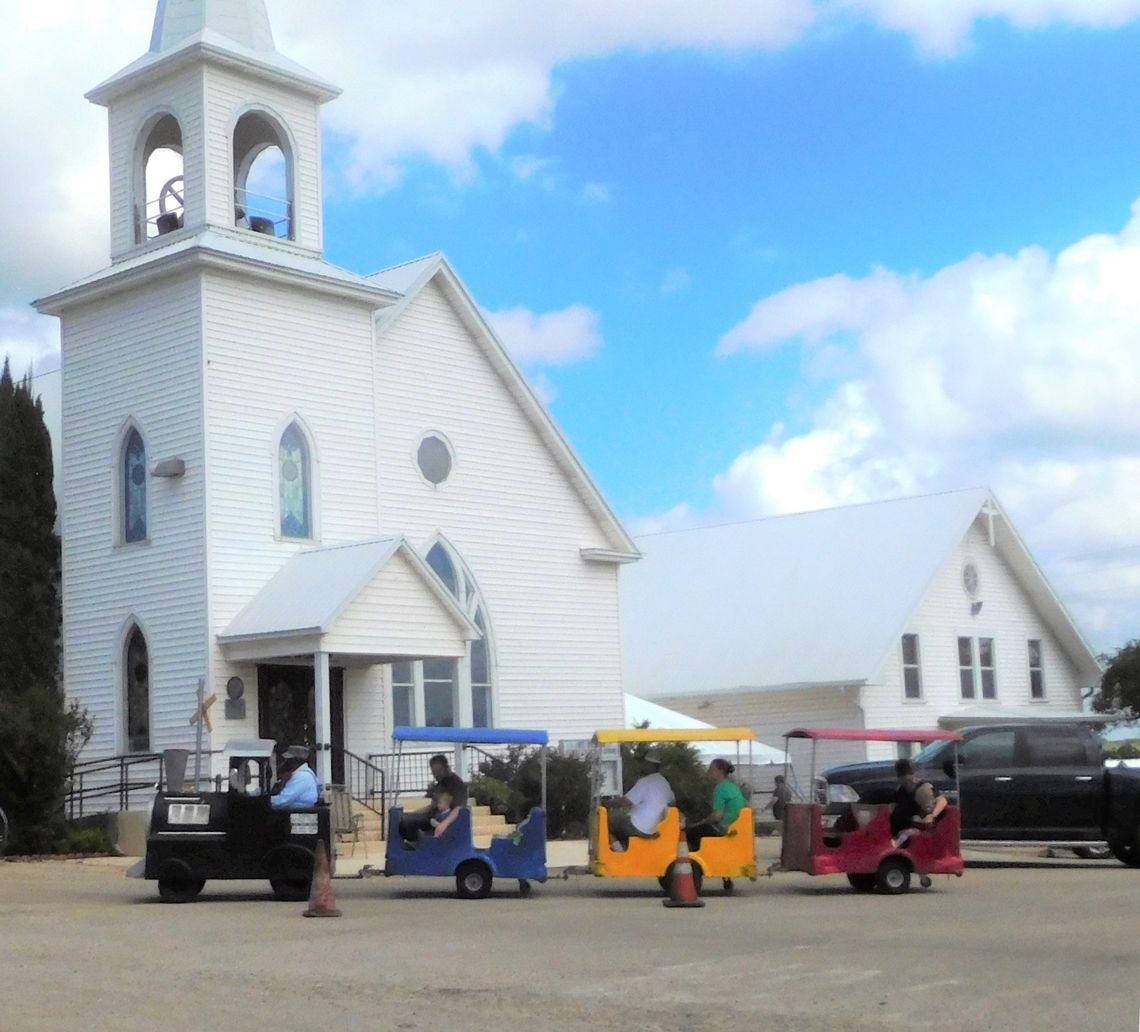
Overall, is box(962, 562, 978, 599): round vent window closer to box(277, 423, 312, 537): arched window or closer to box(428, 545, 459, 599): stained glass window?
box(428, 545, 459, 599): stained glass window

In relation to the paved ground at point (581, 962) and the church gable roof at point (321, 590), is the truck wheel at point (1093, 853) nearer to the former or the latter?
the paved ground at point (581, 962)

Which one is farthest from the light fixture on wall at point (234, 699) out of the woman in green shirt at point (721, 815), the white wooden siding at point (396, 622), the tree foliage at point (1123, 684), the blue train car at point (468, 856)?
the tree foliage at point (1123, 684)

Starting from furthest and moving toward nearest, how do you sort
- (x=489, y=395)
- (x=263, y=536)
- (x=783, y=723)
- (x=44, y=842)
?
(x=783, y=723), (x=489, y=395), (x=263, y=536), (x=44, y=842)

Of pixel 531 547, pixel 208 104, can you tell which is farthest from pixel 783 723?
pixel 208 104

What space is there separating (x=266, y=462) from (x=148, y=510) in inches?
74.9

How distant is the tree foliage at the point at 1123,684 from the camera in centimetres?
4431

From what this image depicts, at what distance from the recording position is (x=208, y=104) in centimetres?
2734

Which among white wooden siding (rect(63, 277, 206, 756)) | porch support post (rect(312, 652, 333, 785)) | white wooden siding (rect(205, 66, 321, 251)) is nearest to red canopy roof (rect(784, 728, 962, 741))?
porch support post (rect(312, 652, 333, 785))

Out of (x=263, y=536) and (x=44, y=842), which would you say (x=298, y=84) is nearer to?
(x=263, y=536)

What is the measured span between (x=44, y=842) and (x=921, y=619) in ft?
76.5

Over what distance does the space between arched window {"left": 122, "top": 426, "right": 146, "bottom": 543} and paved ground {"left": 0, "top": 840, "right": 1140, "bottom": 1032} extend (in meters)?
9.19

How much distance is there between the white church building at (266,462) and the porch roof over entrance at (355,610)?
1.7 inches

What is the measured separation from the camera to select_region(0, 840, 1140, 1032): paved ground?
9.99m

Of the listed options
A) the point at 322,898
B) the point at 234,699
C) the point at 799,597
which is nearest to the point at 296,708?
the point at 234,699
